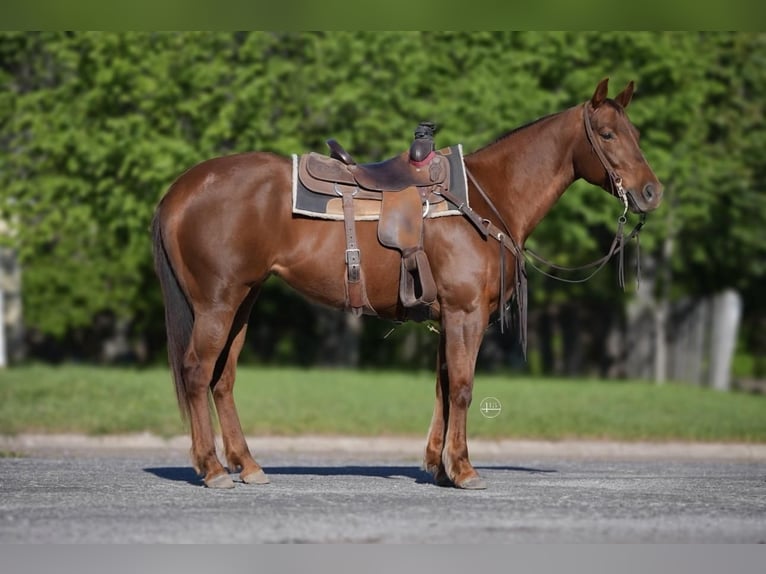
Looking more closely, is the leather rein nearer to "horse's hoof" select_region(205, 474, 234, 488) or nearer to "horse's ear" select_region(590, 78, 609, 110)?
"horse's ear" select_region(590, 78, 609, 110)

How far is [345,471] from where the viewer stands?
Answer: 40.4ft

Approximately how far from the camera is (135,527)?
316 inches

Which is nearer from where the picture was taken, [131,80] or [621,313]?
[131,80]

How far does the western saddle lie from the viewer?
397 inches

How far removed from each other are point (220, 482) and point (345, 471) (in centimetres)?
248

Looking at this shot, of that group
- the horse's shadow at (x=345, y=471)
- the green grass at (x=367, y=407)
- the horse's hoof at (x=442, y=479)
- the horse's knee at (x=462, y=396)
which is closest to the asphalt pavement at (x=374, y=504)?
the horse's shadow at (x=345, y=471)

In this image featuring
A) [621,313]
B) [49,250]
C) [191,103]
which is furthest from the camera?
[621,313]

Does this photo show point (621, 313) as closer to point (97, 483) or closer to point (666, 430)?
point (666, 430)

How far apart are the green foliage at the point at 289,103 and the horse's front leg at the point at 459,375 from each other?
41.6ft

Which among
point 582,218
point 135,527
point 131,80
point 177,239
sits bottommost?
point 135,527

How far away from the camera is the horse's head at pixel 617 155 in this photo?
10.3 metres

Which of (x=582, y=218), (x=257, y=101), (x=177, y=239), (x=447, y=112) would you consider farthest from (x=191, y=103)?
(x=177, y=239)

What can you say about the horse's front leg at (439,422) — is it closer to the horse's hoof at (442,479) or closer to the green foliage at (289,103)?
the horse's hoof at (442,479)

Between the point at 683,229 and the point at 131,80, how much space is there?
11946 millimetres
